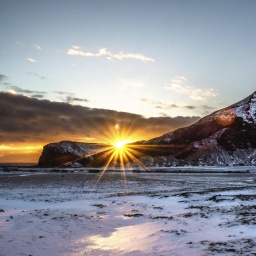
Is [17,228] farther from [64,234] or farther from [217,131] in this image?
[217,131]

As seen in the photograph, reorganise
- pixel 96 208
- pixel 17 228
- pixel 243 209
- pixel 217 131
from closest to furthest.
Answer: pixel 17 228
pixel 243 209
pixel 96 208
pixel 217 131

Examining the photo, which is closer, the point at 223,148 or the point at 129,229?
the point at 129,229

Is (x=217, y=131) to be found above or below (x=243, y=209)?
above

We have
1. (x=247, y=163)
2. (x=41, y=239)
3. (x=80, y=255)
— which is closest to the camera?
(x=80, y=255)

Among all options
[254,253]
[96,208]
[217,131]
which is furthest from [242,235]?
[217,131]

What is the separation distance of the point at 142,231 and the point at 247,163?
15783 centimetres

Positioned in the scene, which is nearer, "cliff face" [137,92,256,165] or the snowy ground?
the snowy ground

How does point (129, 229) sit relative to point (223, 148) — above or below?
below

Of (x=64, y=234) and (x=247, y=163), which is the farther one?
(x=247, y=163)

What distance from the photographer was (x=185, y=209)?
724 inches

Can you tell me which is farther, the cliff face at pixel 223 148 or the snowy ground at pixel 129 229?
the cliff face at pixel 223 148

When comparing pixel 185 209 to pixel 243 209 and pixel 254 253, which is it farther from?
pixel 254 253

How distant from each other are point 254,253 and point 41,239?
760cm

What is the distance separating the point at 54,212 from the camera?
59.3 ft
